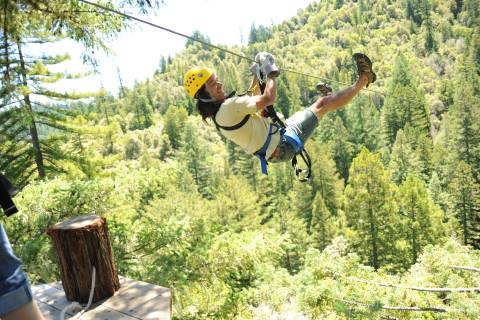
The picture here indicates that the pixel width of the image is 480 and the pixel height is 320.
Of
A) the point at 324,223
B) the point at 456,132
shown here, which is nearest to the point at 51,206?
the point at 324,223

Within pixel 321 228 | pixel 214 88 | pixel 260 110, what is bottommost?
pixel 321 228

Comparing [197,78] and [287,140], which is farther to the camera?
[287,140]

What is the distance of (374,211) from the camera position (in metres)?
27.0

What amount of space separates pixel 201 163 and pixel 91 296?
4982cm

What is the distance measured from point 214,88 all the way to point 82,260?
1.89m

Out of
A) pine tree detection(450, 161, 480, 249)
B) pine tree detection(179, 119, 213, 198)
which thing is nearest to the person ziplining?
pine tree detection(450, 161, 480, 249)

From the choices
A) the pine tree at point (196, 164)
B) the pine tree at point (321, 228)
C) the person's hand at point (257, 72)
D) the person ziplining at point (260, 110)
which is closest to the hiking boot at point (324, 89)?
the person ziplining at point (260, 110)

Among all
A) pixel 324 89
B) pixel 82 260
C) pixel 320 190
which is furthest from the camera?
pixel 320 190

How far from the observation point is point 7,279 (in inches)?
57.2

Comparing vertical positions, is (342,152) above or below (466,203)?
above

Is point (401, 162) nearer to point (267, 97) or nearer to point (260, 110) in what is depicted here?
point (260, 110)

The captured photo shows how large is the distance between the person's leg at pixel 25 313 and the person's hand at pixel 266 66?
274 centimetres

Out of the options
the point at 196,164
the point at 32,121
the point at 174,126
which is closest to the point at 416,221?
the point at 32,121

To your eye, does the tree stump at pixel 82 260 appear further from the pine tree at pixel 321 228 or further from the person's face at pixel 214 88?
the pine tree at pixel 321 228
